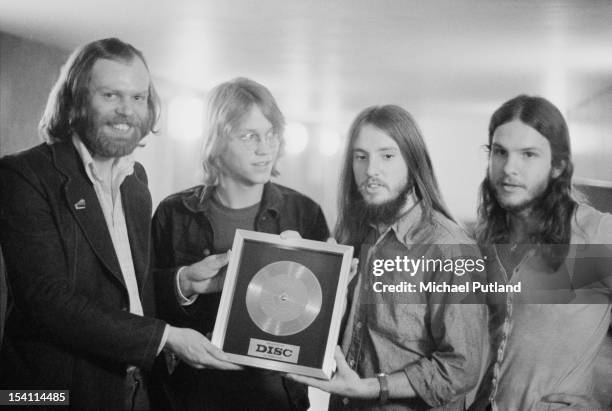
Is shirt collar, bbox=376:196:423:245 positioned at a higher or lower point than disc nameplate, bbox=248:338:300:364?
higher

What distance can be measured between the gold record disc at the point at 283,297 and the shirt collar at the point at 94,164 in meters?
0.49

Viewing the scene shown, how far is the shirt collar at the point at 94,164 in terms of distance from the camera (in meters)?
1.95

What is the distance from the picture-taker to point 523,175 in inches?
77.2

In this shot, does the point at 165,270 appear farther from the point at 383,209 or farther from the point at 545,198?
the point at 545,198

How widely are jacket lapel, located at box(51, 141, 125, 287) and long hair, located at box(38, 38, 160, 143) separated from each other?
62 mm

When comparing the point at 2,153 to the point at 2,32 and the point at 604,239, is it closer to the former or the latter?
the point at 2,32

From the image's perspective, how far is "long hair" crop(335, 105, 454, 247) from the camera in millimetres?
1948

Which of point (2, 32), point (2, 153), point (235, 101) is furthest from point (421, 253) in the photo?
point (2, 32)

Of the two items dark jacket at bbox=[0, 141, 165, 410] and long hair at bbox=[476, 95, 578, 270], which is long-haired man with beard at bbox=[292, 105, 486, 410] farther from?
dark jacket at bbox=[0, 141, 165, 410]

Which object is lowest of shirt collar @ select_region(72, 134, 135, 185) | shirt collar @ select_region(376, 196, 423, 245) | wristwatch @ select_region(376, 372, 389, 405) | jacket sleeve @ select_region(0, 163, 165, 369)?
wristwatch @ select_region(376, 372, 389, 405)

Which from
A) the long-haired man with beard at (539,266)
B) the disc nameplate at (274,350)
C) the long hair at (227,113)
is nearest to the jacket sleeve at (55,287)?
the disc nameplate at (274,350)

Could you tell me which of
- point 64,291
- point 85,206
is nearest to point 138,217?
point 85,206

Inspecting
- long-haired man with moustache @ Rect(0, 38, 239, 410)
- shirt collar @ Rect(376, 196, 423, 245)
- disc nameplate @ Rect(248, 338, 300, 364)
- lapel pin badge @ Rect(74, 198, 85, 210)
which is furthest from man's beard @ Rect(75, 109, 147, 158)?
shirt collar @ Rect(376, 196, 423, 245)

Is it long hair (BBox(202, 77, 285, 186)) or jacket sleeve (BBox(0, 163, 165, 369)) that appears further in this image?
long hair (BBox(202, 77, 285, 186))
